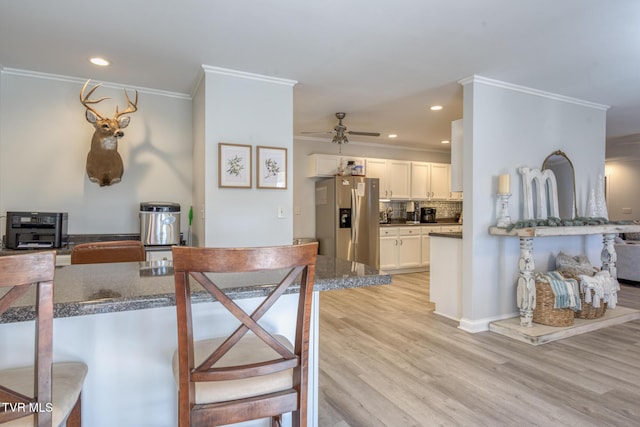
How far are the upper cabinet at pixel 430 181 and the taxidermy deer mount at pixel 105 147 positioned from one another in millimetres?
5078

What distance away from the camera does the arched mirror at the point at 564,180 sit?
154 inches

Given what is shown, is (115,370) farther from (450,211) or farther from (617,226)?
(450,211)

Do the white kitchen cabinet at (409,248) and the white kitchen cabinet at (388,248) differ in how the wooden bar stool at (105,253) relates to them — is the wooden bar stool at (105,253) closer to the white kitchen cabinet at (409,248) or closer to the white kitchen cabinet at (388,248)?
the white kitchen cabinet at (388,248)

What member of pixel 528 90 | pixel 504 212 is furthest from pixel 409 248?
pixel 528 90

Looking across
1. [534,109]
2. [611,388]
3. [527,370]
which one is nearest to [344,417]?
[527,370]

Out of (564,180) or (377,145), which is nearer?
(564,180)

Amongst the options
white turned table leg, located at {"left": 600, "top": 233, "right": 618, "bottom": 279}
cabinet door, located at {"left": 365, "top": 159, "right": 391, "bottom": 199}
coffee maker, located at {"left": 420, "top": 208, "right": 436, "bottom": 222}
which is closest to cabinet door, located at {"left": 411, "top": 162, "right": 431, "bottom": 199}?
coffee maker, located at {"left": 420, "top": 208, "right": 436, "bottom": 222}

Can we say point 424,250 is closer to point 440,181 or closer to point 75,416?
point 440,181

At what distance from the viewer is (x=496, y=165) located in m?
3.53

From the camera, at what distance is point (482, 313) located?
3432 mm

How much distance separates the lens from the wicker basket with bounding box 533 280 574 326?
128 inches

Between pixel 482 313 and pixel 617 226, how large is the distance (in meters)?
1.90

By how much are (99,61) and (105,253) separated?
6.34 ft

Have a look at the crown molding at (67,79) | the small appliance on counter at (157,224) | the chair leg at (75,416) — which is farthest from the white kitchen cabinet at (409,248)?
the chair leg at (75,416)
